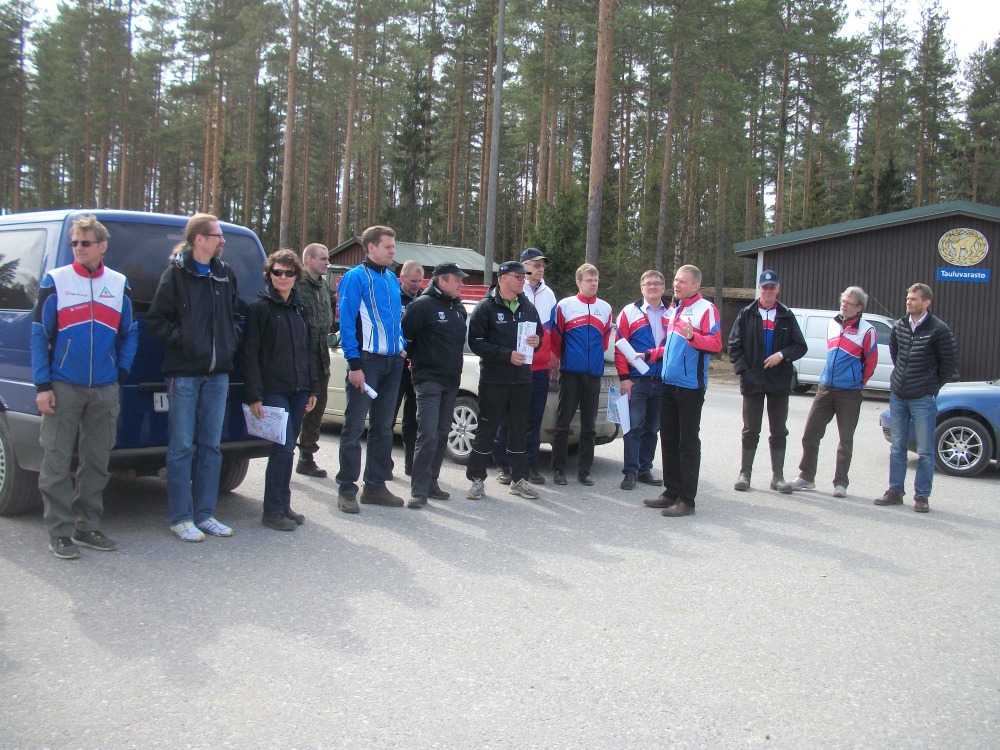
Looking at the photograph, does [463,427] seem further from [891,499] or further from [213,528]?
[891,499]

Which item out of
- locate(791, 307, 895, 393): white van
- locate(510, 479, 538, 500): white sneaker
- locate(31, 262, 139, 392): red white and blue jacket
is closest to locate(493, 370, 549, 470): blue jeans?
locate(510, 479, 538, 500): white sneaker

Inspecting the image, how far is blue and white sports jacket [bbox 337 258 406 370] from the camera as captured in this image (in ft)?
21.7

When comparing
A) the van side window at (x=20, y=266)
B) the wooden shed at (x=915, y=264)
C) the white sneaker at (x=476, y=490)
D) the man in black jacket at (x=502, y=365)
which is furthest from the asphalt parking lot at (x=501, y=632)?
the wooden shed at (x=915, y=264)

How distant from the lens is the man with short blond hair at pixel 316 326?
742 centimetres

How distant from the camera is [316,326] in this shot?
744 centimetres

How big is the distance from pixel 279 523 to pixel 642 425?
3.74 meters

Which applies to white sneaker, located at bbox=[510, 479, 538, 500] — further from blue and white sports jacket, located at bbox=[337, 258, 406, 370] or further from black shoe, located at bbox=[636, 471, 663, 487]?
blue and white sports jacket, located at bbox=[337, 258, 406, 370]

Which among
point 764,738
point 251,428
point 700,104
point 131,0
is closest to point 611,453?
point 251,428

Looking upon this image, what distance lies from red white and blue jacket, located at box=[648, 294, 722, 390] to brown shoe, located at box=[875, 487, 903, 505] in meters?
2.18

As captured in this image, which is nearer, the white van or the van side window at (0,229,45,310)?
the van side window at (0,229,45,310)

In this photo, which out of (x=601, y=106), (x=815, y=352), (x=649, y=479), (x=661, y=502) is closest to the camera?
(x=661, y=502)

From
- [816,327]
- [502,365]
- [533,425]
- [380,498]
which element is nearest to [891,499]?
[533,425]

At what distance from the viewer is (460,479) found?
A: 324 inches

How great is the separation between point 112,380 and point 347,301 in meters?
1.92
